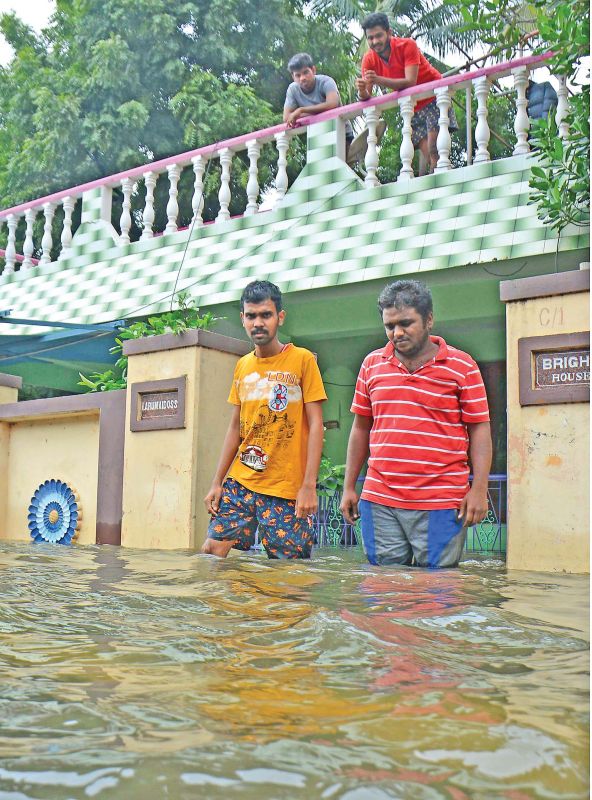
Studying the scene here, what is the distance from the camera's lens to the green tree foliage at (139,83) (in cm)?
1780

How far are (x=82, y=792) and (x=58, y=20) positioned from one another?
22109mm

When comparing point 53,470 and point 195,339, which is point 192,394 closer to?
point 195,339

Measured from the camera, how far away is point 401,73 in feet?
27.7

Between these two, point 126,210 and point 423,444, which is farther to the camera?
point 126,210

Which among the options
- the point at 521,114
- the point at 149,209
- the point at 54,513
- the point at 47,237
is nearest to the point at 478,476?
the point at 54,513

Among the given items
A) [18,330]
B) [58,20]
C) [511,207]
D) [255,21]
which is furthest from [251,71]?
[511,207]

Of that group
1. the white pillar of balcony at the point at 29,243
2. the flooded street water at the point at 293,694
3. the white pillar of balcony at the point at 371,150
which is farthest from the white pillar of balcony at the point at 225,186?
the flooded street water at the point at 293,694

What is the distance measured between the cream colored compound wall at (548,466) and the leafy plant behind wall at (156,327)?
2.46m

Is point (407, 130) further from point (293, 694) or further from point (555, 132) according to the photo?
point (293, 694)

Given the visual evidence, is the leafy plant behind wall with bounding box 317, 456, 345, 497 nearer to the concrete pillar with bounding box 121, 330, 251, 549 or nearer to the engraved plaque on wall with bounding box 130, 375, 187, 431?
the concrete pillar with bounding box 121, 330, 251, 549

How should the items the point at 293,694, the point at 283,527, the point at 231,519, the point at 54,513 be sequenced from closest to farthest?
the point at 293,694 → the point at 283,527 → the point at 231,519 → the point at 54,513

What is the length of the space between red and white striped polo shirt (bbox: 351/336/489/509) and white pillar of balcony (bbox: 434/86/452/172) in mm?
4517

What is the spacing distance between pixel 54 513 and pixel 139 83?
13.5 meters

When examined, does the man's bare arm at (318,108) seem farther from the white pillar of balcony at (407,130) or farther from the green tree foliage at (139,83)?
the green tree foliage at (139,83)
